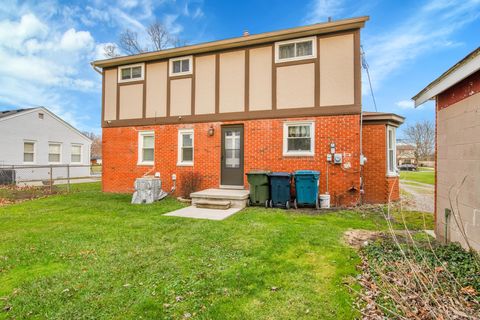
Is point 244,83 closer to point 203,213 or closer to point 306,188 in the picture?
point 306,188

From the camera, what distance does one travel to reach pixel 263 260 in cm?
371

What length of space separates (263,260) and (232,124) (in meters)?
6.28

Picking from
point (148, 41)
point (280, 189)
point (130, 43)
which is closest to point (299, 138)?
point (280, 189)

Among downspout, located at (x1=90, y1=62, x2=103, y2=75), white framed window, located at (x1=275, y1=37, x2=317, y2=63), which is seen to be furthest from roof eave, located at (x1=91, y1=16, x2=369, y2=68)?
white framed window, located at (x1=275, y1=37, x2=317, y2=63)

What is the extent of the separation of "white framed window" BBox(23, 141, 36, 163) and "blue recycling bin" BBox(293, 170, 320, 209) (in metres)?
19.8

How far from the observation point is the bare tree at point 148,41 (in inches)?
683

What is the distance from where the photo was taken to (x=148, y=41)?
17.8 m

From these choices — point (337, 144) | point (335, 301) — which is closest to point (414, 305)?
point (335, 301)

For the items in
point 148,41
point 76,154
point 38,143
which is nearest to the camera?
point 148,41

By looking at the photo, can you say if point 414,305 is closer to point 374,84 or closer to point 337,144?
point 337,144

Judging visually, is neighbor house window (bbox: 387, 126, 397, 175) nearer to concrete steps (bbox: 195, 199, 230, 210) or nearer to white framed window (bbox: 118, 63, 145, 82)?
concrete steps (bbox: 195, 199, 230, 210)

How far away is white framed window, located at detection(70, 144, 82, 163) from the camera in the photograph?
69.7ft

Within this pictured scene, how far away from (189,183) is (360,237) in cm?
653

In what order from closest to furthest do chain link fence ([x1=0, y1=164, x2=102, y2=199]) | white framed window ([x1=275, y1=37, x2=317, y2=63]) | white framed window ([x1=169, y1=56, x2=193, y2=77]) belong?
white framed window ([x1=275, y1=37, x2=317, y2=63]) < white framed window ([x1=169, y1=56, x2=193, y2=77]) < chain link fence ([x1=0, y1=164, x2=102, y2=199])
